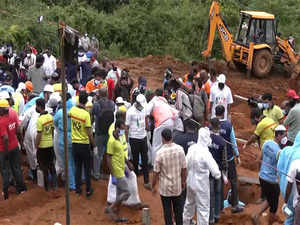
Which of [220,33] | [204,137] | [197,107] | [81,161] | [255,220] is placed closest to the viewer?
[204,137]

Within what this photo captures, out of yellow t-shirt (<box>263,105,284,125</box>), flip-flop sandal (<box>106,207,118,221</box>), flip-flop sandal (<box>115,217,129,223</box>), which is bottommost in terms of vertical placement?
flip-flop sandal (<box>115,217,129,223</box>)

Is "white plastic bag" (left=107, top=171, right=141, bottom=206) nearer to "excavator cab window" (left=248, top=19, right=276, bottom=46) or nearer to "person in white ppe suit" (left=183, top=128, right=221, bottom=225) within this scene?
"person in white ppe suit" (left=183, top=128, right=221, bottom=225)

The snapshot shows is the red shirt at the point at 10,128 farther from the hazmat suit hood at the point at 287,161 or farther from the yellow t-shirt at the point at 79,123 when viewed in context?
the hazmat suit hood at the point at 287,161

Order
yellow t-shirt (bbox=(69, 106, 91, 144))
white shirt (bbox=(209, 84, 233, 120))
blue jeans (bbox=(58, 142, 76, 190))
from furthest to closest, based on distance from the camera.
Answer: white shirt (bbox=(209, 84, 233, 120))
blue jeans (bbox=(58, 142, 76, 190))
yellow t-shirt (bbox=(69, 106, 91, 144))

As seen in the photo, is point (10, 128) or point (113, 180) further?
point (10, 128)

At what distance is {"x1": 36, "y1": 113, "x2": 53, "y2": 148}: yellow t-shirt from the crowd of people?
0.05 feet

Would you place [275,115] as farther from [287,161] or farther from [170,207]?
[170,207]

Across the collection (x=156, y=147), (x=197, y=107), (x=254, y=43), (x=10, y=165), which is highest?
(x=197, y=107)

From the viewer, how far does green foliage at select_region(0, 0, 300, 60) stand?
87.9 feet

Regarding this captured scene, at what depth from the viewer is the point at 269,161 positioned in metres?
8.41

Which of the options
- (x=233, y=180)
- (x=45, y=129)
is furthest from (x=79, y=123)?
(x=233, y=180)

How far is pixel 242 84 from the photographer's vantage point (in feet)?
68.7

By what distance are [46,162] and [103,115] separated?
1.29m

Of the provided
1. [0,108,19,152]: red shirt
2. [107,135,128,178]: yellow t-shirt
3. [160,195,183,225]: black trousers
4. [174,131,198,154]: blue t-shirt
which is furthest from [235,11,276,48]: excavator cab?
[160,195,183,225]: black trousers
